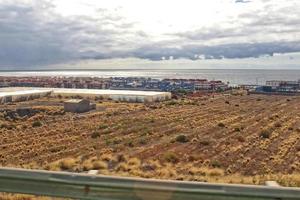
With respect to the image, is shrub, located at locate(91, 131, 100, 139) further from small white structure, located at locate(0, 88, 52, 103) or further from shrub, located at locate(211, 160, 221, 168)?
small white structure, located at locate(0, 88, 52, 103)

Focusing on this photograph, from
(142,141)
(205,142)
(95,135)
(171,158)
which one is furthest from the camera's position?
(95,135)

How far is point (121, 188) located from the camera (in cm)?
448

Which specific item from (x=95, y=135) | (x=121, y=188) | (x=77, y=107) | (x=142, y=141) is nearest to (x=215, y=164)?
(x=142, y=141)

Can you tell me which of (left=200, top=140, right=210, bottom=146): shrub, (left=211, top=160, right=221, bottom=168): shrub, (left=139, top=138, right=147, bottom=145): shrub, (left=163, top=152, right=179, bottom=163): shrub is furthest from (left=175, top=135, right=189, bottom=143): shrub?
(left=211, top=160, right=221, bottom=168): shrub

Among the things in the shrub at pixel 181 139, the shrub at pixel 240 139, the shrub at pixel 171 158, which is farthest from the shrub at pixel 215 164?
the shrub at pixel 240 139

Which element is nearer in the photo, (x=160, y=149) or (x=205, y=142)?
(x=160, y=149)

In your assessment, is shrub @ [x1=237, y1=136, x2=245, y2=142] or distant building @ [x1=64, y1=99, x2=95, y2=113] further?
distant building @ [x1=64, y1=99, x2=95, y2=113]

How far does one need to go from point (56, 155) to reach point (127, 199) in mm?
21796

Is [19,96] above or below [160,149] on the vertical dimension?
below

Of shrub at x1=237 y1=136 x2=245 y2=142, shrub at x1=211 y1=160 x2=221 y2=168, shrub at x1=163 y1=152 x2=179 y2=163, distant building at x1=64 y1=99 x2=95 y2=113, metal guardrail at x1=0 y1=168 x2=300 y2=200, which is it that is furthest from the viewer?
distant building at x1=64 y1=99 x2=95 y2=113

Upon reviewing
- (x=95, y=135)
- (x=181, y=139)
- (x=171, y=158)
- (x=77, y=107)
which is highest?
(x=171, y=158)

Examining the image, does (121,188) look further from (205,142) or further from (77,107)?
(77,107)

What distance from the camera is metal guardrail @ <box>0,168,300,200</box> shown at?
13.8ft

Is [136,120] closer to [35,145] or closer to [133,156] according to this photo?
[35,145]
